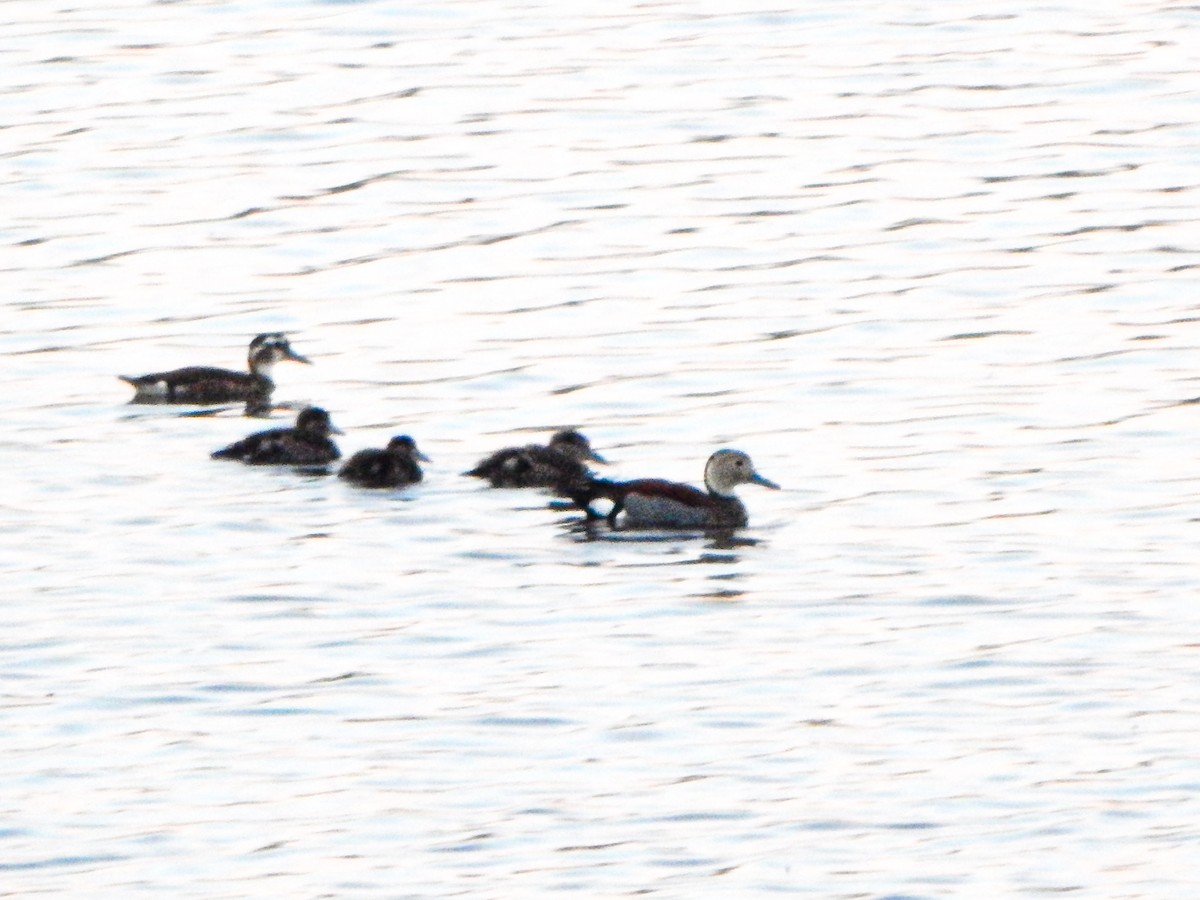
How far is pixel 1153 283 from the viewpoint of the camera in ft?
66.5

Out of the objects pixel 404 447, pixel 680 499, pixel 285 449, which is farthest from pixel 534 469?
pixel 285 449

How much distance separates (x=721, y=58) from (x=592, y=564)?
50.2 ft

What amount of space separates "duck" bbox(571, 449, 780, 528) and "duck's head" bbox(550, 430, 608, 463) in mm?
771

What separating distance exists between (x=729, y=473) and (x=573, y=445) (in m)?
1.14

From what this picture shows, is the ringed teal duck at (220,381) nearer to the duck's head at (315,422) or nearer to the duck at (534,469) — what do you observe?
the duck's head at (315,422)

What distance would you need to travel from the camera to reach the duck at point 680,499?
14633 mm

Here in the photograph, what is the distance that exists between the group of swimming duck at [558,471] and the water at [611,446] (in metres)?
0.17

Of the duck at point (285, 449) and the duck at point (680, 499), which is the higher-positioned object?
the duck at point (285, 449)

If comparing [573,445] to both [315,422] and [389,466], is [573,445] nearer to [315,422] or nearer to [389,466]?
[389,466]

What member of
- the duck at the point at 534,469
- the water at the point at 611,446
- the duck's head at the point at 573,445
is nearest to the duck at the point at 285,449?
the water at the point at 611,446

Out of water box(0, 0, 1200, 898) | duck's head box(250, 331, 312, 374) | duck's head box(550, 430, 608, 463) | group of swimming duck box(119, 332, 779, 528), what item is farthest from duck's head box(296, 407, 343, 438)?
duck's head box(250, 331, 312, 374)

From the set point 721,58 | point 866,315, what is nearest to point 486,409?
point 866,315

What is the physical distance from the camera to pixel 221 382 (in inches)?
698

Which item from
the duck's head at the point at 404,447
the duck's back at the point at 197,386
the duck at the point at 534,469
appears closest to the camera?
the duck at the point at 534,469
